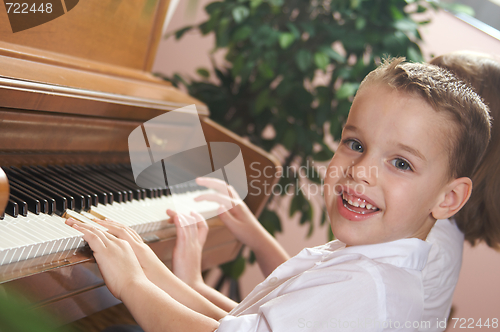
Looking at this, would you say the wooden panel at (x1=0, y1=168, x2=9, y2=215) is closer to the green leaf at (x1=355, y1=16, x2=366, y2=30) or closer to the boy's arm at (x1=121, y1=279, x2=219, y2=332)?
the boy's arm at (x1=121, y1=279, x2=219, y2=332)

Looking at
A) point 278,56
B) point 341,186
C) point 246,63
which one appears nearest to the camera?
point 341,186

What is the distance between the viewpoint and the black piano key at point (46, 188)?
79cm

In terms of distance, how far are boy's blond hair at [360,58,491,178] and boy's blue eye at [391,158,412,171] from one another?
0.27 ft

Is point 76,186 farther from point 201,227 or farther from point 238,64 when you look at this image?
point 238,64

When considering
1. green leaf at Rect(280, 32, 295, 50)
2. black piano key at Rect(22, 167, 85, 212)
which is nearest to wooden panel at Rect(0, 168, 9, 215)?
black piano key at Rect(22, 167, 85, 212)

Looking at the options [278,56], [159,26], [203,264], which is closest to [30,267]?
[203,264]

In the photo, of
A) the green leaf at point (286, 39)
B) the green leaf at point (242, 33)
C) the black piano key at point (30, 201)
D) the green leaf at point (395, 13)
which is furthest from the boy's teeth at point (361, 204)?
Result: the green leaf at point (395, 13)

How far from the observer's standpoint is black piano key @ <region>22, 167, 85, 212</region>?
2.73 feet

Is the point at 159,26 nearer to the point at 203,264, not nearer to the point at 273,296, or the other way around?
the point at 203,264

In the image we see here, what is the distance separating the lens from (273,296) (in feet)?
2.22

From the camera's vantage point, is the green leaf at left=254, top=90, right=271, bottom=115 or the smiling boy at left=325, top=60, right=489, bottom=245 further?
the green leaf at left=254, top=90, right=271, bottom=115

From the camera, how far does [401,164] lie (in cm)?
70

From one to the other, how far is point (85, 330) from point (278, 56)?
4.45ft

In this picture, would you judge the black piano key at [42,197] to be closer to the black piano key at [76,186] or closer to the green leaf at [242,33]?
the black piano key at [76,186]
